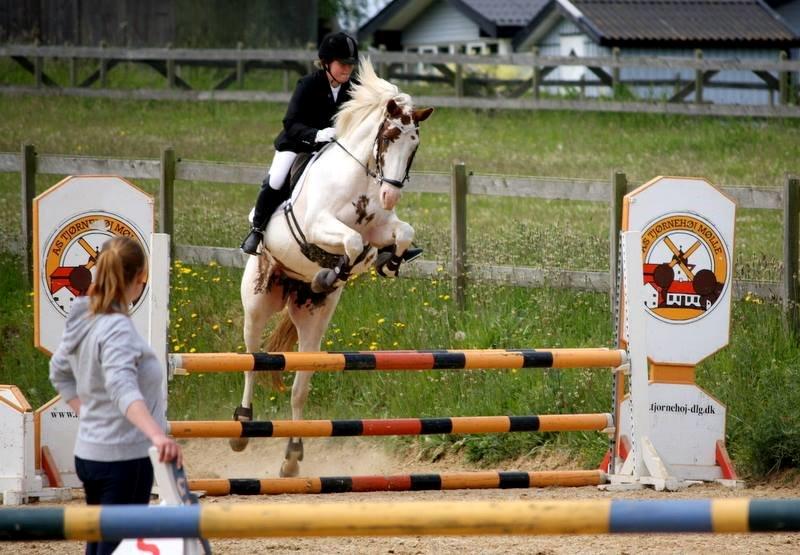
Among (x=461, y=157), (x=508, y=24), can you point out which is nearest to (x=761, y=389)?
(x=461, y=157)

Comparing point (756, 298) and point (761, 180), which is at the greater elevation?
point (761, 180)

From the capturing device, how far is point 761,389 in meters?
7.86

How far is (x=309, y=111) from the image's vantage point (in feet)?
24.4

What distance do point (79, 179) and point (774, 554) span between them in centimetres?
428

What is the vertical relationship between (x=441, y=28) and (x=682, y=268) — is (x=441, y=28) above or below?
above

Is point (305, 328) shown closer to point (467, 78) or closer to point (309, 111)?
point (309, 111)

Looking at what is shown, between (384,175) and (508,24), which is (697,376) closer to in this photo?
(384,175)

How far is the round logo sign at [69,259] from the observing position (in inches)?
281

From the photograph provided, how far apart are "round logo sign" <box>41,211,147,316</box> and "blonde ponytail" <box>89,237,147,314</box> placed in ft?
10.7

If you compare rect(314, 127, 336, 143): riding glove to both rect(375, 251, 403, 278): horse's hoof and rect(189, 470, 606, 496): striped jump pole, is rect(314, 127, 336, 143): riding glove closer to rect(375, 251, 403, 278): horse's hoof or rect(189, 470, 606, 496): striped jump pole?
rect(375, 251, 403, 278): horse's hoof

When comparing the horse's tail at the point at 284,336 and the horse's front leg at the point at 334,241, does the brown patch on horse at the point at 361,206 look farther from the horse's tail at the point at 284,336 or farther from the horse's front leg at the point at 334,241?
the horse's tail at the point at 284,336

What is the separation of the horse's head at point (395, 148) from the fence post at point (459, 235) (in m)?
3.15

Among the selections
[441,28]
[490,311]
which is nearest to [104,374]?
[490,311]

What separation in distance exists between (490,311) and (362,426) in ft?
11.3
